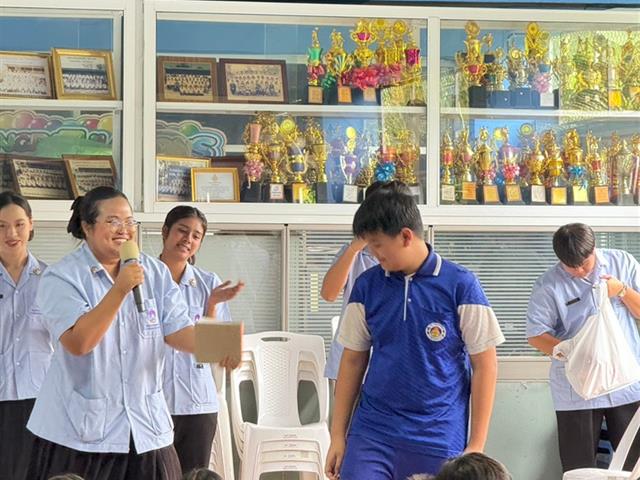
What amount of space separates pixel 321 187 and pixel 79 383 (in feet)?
8.16

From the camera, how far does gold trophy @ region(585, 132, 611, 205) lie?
5453 mm

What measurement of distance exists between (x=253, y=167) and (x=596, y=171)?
68.2 inches

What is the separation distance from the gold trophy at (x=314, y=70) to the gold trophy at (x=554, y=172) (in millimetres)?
1172

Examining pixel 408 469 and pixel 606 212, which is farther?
pixel 606 212

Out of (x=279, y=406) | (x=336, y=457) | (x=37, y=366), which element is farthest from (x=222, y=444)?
(x=336, y=457)

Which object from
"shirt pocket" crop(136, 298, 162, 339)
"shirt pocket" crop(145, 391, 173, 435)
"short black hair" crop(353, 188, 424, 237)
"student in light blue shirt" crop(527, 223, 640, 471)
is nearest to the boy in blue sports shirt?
"short black hair" crop(353, 188, 424, 237)

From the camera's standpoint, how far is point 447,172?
5383 millimetres

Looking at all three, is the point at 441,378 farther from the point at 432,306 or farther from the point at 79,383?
the point at 79,383

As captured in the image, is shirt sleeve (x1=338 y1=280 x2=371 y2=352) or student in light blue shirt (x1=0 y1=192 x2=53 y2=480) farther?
student in light blue shirt (x1=0 y1=192 x2=53 y2=480)

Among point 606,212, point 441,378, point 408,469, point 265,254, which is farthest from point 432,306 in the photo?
point 606,212

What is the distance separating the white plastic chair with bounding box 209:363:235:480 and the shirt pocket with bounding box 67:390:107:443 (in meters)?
1.61

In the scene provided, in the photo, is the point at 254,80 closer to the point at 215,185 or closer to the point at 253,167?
the point at 253,167

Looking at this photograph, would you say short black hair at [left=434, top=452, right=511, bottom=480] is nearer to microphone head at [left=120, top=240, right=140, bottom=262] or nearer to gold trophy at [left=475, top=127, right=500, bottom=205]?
microphone head at [left=120, top=240, right=140, bottom=262]

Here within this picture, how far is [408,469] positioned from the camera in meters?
2.95
